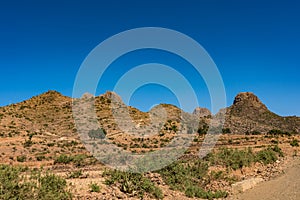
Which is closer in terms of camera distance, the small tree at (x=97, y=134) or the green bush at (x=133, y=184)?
the green bush at (x=133, y=184)

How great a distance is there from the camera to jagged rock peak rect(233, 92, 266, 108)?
8006 cm

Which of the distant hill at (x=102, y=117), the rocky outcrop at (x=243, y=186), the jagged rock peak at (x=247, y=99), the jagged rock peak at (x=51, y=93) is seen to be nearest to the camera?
the rocky outcrop at (x=243, y=186)

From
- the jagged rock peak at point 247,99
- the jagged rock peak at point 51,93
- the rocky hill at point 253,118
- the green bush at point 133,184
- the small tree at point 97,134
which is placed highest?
the jagged rock peak at point 51,93

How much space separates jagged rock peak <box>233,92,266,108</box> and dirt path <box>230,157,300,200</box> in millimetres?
67421

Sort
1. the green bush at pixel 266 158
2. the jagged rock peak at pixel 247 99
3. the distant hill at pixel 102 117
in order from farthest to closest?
the jagged rock peak at pixel 247 99, the distant hill at pixel 102 117, the green bush at pixel 266 158

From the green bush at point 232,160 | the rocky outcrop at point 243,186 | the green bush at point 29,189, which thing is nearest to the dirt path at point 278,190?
the rocky outcrop at point 243,186

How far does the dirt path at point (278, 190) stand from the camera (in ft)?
38.3

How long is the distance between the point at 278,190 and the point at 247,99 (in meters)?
72.9

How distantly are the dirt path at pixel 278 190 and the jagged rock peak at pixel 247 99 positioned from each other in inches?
2654

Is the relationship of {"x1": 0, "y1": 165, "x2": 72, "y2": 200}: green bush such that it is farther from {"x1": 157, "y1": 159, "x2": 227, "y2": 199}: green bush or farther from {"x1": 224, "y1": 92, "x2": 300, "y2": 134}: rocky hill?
{"x1": 224, "y1": 92, "x2": 300, "y2": 134}: rocky hill

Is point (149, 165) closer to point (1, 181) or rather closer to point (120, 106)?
point (1, 181)

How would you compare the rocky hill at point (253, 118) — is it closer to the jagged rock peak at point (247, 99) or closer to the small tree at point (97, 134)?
the jagged rock peak at point (247, 99)

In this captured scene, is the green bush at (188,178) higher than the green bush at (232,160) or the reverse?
the reverse

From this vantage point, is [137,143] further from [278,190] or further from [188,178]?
[278,190]
